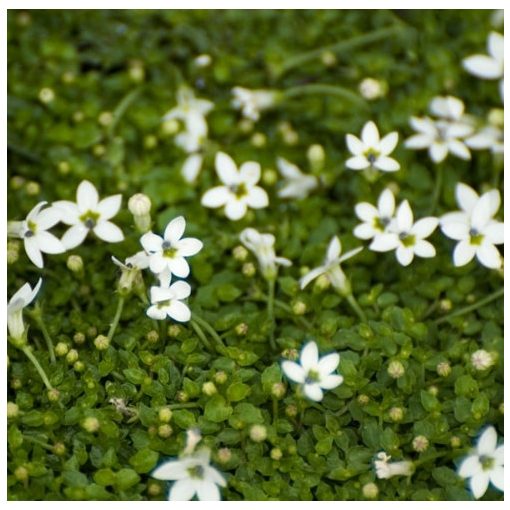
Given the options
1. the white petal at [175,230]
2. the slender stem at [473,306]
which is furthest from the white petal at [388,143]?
the white petal at [175,230]

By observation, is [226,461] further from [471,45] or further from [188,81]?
[471,45]

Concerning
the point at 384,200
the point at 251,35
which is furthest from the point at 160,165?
the point at 384,200

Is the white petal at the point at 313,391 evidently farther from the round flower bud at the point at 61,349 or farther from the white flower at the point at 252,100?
the white flower at the point at 252,100

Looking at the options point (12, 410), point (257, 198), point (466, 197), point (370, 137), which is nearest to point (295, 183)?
point (257, 198)

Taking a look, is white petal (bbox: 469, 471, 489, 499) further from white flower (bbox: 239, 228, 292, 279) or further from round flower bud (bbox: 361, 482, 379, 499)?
white flower (bbox: 239, 228, 292, 279)

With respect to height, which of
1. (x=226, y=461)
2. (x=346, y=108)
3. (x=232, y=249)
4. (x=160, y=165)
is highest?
(x=346, y=108)

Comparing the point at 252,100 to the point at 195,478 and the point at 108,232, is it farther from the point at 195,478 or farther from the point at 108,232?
the point at 195,478
